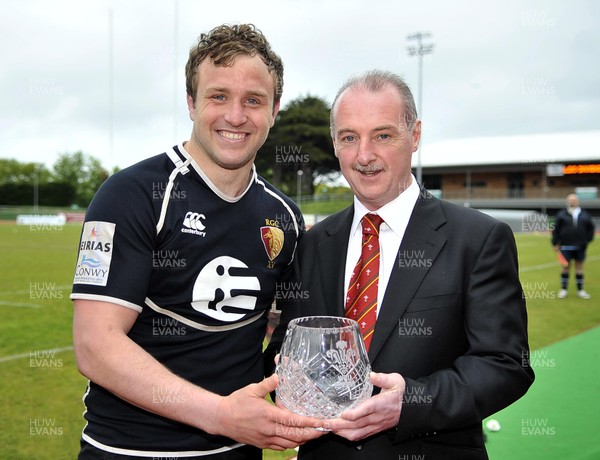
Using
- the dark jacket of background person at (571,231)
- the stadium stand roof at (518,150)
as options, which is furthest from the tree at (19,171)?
the dark jacket of background person at (571,231)

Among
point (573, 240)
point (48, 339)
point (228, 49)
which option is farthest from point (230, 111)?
point (573, 240)

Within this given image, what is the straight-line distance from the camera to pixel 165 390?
5.95ft

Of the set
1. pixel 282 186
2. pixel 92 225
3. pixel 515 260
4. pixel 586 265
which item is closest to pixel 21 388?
pixel 92 225

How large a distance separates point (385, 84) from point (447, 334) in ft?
3.27

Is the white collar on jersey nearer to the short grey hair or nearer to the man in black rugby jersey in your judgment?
the man in black rugby jersey

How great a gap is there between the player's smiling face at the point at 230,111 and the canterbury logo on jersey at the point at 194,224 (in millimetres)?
253

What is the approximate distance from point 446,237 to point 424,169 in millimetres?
54496

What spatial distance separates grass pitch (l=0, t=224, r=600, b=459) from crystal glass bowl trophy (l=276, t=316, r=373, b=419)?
10.0 feet

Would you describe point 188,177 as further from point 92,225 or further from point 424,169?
point 424,169

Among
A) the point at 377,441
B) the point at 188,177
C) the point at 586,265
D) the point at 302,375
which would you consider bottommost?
the point at 586,265

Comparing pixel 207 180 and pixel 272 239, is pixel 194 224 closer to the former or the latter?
pixel 207 180

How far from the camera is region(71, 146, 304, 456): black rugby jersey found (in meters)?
1.97

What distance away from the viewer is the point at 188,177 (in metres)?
2.26

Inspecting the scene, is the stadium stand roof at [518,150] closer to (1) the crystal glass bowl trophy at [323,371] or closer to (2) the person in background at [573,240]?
(2) the person in background at [573,240]
